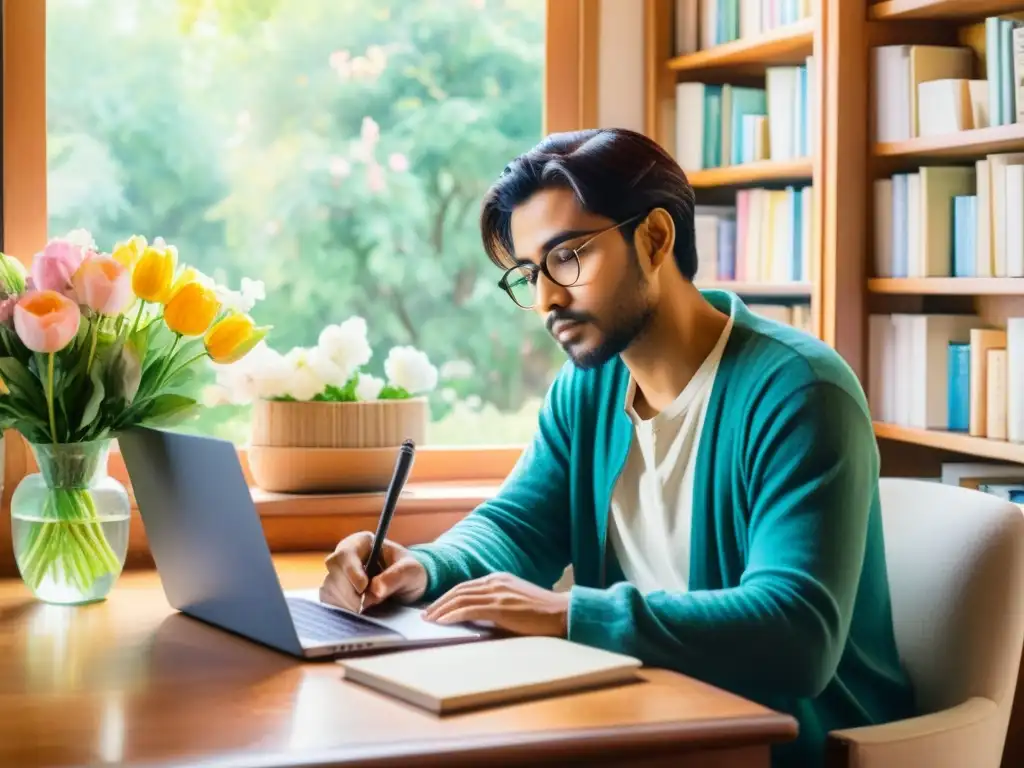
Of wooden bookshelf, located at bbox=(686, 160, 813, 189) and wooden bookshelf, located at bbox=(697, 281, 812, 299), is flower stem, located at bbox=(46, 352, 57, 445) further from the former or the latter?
wooden bookshelf, located at bbox=(686, 160, 813, 189)

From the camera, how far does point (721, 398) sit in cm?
176

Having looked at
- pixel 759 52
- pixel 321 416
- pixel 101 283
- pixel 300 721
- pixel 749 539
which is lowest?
pixel 300 721

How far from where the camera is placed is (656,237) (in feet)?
5.97

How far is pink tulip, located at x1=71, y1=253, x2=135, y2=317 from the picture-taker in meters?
1.78

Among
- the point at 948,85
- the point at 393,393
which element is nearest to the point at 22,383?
the point at 393,393

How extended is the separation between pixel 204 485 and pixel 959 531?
0.95 metres

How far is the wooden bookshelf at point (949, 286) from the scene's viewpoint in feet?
7.95

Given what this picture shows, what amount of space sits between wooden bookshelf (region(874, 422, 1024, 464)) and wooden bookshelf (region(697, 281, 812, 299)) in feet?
1.07

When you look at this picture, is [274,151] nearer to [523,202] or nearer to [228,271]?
[228,271]

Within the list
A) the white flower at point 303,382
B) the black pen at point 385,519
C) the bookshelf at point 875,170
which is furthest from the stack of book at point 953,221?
the black pen at point 385,519

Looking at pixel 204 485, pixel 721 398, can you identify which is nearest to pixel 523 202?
pixel 721 398

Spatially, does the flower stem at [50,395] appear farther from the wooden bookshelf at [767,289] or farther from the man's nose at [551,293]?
the wooden bookshelf at [767,289]

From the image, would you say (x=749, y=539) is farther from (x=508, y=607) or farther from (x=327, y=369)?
(x=327, y=369)

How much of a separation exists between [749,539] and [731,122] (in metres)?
1.54
